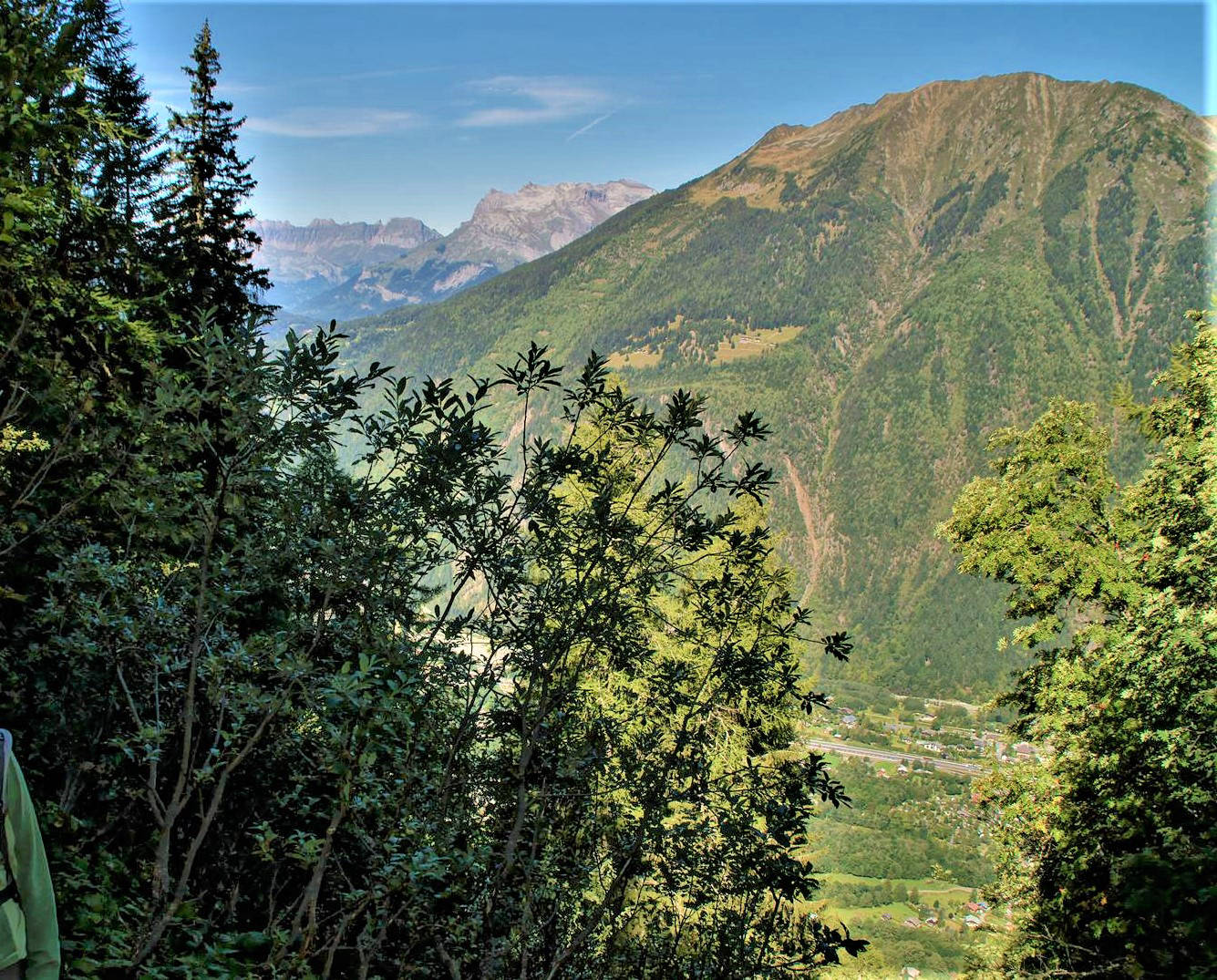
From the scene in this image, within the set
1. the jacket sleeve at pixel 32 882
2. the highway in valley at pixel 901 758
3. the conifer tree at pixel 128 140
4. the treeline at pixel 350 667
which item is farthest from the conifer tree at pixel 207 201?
the highway in valley at pixel 901 758

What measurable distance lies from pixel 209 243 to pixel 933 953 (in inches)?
1992

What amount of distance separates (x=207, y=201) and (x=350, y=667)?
16.0 meters

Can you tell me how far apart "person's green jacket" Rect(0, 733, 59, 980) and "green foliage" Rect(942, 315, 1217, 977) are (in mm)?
6238

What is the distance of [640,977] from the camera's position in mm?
5105

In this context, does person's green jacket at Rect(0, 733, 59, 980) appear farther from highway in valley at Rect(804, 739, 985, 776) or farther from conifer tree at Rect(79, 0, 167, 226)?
highway in valley at Rect(804, 739, 985, 776)

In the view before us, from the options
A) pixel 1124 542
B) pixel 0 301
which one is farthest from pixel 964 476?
pixel 0 301

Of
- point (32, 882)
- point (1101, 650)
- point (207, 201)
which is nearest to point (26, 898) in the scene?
point (32, 882)

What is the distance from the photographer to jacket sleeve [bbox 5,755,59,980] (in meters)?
1.79

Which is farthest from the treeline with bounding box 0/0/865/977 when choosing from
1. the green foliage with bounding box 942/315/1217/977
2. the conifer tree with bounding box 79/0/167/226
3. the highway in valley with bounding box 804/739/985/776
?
the highway in valley with bounding box 804/739/985/776

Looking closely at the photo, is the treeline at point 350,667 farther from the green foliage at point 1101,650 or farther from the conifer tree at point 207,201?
the conifer tree at point 207,201

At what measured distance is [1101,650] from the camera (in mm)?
10039

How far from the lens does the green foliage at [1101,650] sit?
7.59m

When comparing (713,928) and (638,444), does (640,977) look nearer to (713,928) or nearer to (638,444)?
(713,928)

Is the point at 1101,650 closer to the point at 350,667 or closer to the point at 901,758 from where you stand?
the point at 350,667
